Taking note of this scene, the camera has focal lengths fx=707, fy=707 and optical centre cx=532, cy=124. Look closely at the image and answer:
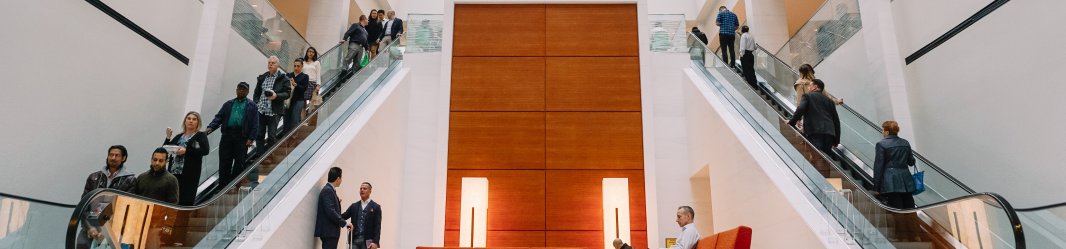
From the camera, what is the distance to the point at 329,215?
684cm

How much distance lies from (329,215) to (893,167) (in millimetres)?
5347

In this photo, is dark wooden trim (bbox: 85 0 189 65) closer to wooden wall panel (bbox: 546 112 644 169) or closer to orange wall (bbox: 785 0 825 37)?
wooden wall panel (bbox: 546 112 644 169)

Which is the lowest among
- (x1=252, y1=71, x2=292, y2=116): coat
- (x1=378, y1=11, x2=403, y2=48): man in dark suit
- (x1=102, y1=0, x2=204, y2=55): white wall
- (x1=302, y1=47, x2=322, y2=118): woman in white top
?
(x1=252, y1=71, x2=292, y2=116): coat

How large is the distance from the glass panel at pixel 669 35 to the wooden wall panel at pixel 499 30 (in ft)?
6.46

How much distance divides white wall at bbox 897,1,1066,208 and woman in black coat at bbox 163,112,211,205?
8092 millimetres

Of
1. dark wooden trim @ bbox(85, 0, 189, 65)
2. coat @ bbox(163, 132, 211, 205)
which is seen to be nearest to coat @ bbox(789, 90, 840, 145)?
coat @ bbox(163, 132, 211, 205)

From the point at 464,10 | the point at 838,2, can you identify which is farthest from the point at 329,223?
the point at 838,2

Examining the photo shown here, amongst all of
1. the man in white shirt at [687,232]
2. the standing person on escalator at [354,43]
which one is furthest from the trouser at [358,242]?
the standing person on escalator at [354,43]

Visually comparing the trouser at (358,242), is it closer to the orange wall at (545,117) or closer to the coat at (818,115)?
the orange wall at (545,117)

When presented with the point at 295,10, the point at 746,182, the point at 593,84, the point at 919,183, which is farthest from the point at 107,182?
the point at 295,10

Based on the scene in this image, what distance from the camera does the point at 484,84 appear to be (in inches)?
477

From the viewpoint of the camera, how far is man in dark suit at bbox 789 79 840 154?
25.2 feet

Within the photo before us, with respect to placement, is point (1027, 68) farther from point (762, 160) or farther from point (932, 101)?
point (762, 160)

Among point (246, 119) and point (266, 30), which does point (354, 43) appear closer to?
point (266, 30)
